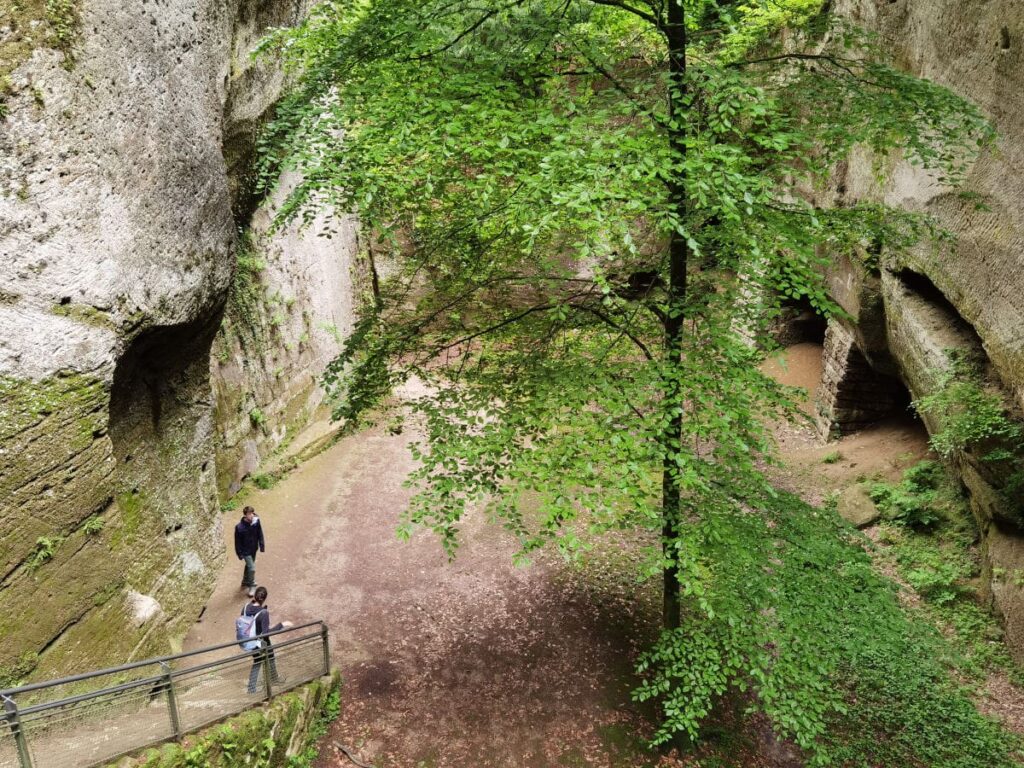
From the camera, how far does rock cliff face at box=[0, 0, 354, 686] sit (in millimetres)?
5801

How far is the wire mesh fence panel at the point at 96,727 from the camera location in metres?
4.93

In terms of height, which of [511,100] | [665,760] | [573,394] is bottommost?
[665,760]

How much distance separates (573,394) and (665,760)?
5.54 m

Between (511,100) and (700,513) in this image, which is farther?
(700,513)

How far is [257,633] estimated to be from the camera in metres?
7.68

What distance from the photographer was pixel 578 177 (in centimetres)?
520

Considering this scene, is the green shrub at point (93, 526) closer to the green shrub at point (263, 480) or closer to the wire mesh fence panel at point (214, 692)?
the wire mesh fence panel at point (214, 692)

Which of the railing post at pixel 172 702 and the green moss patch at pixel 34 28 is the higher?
the green moss patch at pixel 34 28

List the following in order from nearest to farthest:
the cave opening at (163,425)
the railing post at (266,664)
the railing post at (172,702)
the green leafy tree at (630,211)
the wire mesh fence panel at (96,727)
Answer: the wire mesh fence panel at (96,727)
the green leafy tree at (630,211)
the railing post at (172,702)
the railing post at (266,664)
the cave opening at (163,425)

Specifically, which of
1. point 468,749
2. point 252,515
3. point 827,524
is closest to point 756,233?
point 827,524

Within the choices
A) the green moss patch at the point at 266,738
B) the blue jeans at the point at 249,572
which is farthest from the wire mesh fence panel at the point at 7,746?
the blue jeans at the point at 249,572

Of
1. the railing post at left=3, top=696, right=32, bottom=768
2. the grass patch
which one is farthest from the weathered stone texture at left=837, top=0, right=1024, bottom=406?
the railing post at left=3, top=696, right=32, bottom=768

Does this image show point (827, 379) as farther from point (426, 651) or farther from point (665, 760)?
point (426, 651)

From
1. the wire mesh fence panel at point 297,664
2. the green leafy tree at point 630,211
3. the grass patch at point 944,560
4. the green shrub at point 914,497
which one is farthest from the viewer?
the green shrub at point 914,497
